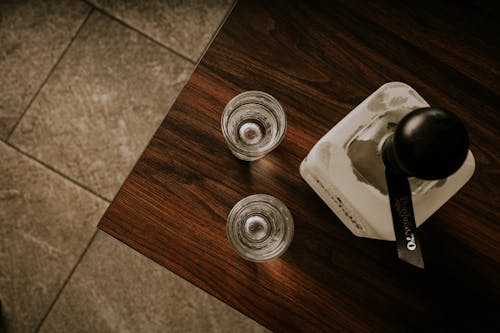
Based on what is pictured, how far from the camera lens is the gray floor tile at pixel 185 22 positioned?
152cm

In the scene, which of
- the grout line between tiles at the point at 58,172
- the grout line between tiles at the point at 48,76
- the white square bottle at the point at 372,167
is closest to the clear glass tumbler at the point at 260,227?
the white square bottle at the point at 372,167

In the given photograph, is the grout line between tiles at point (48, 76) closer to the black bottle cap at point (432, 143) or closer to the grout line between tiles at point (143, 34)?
the grout line between tiles at point (143, 34)

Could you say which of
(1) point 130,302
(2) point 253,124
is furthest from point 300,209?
(1) point 130,302

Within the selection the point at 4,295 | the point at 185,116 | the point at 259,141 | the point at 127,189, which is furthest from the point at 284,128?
the point at 4,295

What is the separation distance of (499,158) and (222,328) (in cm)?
105

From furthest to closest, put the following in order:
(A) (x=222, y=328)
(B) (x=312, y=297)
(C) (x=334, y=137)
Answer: (A) (x=222, y=328)
(B) (x=312, y=297)
(C) (x=334, y=137)

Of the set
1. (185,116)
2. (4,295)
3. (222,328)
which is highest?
(185,116)

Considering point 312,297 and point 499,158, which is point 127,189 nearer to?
point 312,297

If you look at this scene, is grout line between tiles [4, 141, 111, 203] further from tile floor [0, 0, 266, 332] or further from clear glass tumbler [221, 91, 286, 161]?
clear glass tumbler [221, 91, 286, 161]

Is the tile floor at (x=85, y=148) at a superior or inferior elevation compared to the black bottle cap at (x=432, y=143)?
inferior

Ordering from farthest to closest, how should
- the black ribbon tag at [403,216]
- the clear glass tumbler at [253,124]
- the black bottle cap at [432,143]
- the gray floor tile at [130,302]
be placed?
the gray floor tile at [130,302] → the clear glass tumbler at [253,124] → the black ribbon tag at [403,216] → the black bottle cap at [432,143]

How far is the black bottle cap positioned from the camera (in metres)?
0.43

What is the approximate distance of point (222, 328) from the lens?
142 centimetres

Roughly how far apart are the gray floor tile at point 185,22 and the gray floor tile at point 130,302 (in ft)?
2.54
